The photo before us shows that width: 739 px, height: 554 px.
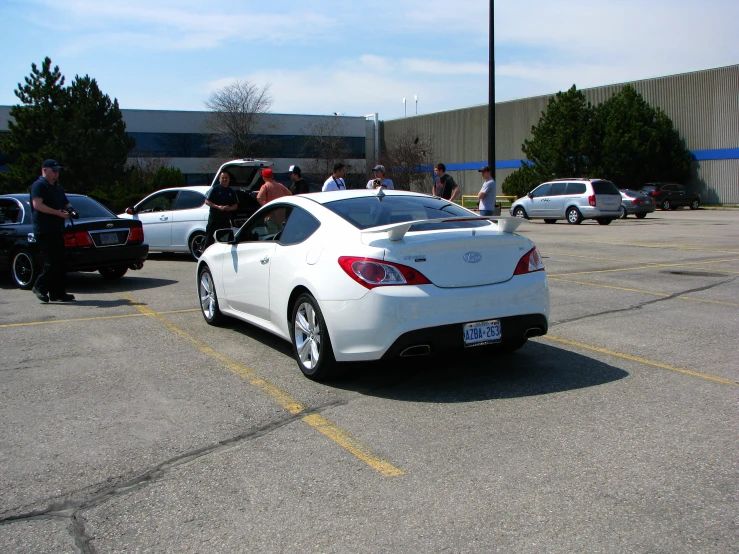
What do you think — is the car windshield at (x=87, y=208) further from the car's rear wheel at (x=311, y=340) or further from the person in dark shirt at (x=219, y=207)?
the car's rear wheel at (x=311, y=340)

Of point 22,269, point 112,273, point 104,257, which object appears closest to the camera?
point 104,257

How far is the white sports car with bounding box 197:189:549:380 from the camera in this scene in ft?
17.7

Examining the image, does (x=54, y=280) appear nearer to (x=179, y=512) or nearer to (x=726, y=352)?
(x=179, y=512)

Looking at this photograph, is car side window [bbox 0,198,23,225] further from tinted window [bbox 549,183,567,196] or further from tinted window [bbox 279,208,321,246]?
tinted window [bbox 549,183,567,196]

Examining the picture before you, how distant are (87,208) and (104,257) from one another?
1.33 metres

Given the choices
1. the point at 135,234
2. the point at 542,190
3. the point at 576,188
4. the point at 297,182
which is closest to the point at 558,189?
the point at 542,190

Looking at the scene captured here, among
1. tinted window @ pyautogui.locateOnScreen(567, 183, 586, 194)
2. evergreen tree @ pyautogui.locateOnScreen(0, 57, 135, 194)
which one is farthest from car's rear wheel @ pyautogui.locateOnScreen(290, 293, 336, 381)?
evergreen tree @ pyautogui.locateOnScreen(0, 57, 135, 194)

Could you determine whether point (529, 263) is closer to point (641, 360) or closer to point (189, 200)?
point (641, 360)

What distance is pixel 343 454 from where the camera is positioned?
171 inches

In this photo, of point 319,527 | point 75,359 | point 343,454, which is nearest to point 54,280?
point 75,359

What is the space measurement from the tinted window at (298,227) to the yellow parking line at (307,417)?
1.18 m

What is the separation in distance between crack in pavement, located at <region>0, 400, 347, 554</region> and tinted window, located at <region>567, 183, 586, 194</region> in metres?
26.5

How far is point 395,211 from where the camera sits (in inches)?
253

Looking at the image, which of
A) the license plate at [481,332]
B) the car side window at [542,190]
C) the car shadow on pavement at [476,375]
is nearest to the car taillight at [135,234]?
the car shadow on pavement at [476,375]
